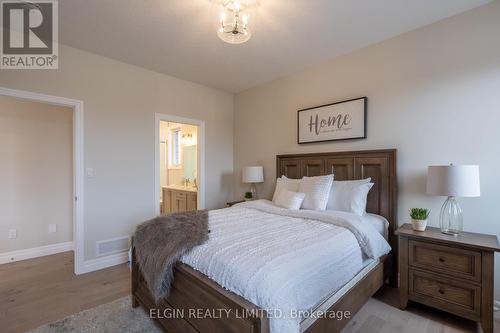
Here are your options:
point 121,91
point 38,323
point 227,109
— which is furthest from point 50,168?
point 227,109

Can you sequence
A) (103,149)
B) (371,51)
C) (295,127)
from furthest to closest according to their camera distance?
(295,127), (103,149), (371,51)

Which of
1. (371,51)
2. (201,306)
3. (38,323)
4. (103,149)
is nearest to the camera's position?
(201,306)

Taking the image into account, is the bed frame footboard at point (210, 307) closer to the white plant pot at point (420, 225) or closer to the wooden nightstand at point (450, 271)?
the wooden nightstand at point (450, 271)

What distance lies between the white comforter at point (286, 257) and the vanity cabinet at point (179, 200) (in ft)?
7.55

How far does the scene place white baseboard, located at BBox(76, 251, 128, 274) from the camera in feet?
9.45

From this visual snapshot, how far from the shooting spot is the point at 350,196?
2.53 meters

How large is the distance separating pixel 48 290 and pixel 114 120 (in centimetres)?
207

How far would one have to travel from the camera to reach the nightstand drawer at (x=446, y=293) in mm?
1796

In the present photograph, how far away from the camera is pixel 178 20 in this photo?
2.31 meters

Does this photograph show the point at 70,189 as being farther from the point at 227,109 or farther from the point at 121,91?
the point at 227,109

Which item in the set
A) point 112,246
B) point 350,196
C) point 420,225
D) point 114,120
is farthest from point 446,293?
point 114,120

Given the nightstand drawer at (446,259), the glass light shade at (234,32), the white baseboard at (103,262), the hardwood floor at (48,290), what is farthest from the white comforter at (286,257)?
the white baseboard at (103,262)

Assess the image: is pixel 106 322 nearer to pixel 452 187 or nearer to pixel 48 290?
pixel 48 290

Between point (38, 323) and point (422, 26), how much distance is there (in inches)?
177
